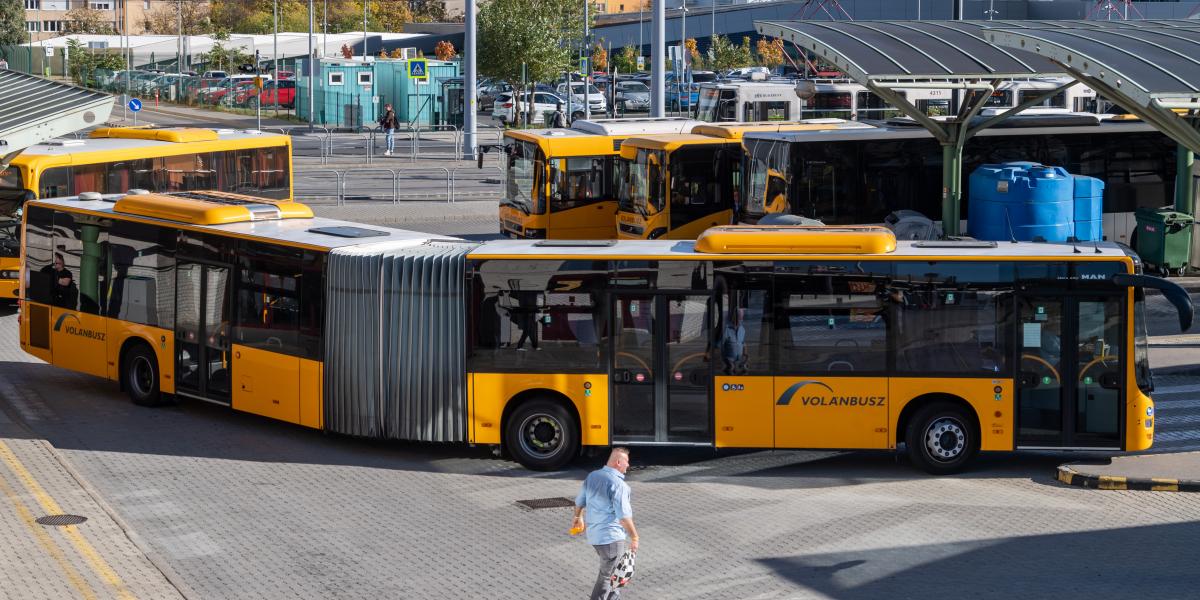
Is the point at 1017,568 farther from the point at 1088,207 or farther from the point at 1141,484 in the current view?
the point at 1088,207

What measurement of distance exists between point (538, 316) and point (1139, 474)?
5854 millimetres

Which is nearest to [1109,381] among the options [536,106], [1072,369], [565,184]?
[1072,369]

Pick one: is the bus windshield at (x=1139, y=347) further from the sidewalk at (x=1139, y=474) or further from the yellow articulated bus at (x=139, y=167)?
the yellow articulated bus at (x=139, y=167)

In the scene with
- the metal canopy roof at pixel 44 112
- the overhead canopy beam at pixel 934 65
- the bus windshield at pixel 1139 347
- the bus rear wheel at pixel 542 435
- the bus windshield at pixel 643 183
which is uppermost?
the overhead canopy beam at pixel 934 65

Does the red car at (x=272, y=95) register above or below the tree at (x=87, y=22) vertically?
below

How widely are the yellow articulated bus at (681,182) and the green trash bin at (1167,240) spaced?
5.44 m

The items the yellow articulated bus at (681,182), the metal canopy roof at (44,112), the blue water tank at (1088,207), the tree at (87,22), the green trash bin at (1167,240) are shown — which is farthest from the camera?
the tree at (87,22)

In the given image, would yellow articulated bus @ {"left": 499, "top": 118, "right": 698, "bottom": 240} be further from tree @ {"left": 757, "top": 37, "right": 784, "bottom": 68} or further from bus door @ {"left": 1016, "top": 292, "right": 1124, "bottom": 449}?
tree @ {"left": 757, "top": 37, "right": 784, "bottom": 68}

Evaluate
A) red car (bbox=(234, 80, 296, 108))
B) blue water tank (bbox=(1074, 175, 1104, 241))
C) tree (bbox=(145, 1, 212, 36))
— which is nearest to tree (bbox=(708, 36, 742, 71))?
red car (bbox=(234, 80, 296, 108))

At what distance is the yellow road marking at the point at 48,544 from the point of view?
11.0m

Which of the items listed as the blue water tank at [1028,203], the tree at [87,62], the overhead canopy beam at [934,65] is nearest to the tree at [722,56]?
the tree at [87,62]

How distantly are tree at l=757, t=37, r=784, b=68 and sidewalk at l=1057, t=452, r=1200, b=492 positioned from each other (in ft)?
233

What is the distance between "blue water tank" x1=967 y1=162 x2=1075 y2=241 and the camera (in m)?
25.2

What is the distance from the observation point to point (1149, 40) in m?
23.3
